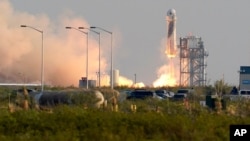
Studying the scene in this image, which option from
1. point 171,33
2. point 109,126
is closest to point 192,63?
point 171,33

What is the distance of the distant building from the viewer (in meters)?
109

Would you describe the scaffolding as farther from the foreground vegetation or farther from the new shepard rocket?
the foreground vegetation

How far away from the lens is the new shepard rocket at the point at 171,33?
488 ft

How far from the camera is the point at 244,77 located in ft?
363

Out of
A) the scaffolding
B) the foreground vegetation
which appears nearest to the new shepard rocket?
the scaffolding

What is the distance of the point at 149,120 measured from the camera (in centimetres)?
3544

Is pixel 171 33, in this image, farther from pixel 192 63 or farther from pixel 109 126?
pixel 109 126

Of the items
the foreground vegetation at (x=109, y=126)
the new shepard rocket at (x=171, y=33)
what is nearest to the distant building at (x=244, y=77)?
the new shepard rocket at (x=171, y=33)

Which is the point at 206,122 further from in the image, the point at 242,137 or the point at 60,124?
the point at 242,137

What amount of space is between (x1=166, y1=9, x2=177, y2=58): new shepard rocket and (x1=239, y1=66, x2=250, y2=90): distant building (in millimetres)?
37247

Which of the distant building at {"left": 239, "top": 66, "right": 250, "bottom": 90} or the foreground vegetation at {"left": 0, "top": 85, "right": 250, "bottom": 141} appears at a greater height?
the distant building at {"left": 239, "top": 66, "right": 250, "bottom": 90}

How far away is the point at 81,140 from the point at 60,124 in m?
5.23

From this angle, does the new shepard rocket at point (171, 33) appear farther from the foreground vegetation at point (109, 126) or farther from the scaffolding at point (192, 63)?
the foreground vegetation at point (109, 126)

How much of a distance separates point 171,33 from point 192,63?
17655mm
